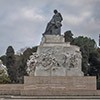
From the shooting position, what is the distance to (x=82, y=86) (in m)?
30.6

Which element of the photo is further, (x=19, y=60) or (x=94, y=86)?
(x=19, y=60)

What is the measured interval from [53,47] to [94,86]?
4.46 m

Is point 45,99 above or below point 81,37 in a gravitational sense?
below

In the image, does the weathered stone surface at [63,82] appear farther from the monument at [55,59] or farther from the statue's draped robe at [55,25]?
the statue's draped robe at [55,25]

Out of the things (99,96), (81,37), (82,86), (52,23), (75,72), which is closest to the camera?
(99,96)

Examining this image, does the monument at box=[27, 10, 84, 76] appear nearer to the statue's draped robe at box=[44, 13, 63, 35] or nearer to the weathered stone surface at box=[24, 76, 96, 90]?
the statue's draped robe at box=[44, 13, 63, 35]

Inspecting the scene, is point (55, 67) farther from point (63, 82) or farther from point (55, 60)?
point (63, 82)

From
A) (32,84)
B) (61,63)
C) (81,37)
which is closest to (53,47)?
(61,63)

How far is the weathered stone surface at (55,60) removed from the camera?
107 feet

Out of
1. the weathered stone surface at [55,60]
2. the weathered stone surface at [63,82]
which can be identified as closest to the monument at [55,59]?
the weathered stone surface at [55,60]

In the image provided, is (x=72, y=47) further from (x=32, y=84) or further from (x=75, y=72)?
(x=32, y=84)

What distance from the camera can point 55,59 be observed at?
32875 mm

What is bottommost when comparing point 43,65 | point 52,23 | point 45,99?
point 45,99

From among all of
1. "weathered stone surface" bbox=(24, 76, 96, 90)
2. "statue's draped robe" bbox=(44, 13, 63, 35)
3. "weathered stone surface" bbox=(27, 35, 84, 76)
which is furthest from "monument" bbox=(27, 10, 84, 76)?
"weathered stone surface" bbox=(24, 76, 96, 90)
